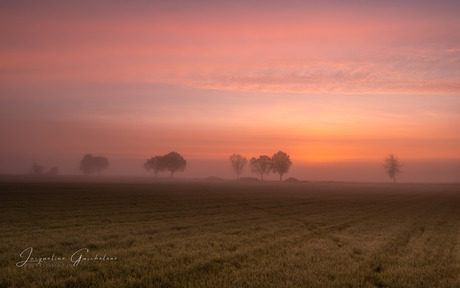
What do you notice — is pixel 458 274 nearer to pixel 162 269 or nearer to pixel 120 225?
pixel 162 269

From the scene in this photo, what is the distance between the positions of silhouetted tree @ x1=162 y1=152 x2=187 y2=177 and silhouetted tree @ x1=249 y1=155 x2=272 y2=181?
1818 inches

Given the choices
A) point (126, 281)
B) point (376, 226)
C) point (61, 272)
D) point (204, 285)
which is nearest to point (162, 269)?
point (126, 281)

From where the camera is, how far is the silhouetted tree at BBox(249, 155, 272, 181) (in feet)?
601

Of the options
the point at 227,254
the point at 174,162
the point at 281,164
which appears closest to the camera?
the point at 227,254

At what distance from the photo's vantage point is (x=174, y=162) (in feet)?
581

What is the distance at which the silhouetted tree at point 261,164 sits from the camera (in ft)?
601

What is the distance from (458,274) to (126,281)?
35.2 feet

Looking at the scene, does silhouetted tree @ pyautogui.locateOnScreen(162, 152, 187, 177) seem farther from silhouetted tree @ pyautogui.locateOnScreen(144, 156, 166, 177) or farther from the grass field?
the grass field

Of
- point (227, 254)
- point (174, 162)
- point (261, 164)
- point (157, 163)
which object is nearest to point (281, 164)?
point (261, 164)

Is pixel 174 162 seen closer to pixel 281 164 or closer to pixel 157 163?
pixel 157 163

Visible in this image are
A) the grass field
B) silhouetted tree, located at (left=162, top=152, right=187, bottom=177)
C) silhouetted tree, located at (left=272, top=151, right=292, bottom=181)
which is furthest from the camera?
silhouetted tree, located at (left=162, top=152, right=187, bottom=177)

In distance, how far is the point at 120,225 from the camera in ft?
57.7

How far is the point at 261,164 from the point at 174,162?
5714 cm

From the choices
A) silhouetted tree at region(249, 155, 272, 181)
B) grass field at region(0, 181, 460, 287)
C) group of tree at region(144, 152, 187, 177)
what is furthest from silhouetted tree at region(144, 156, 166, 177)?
grass field at region(0, 181, 460, 287)
